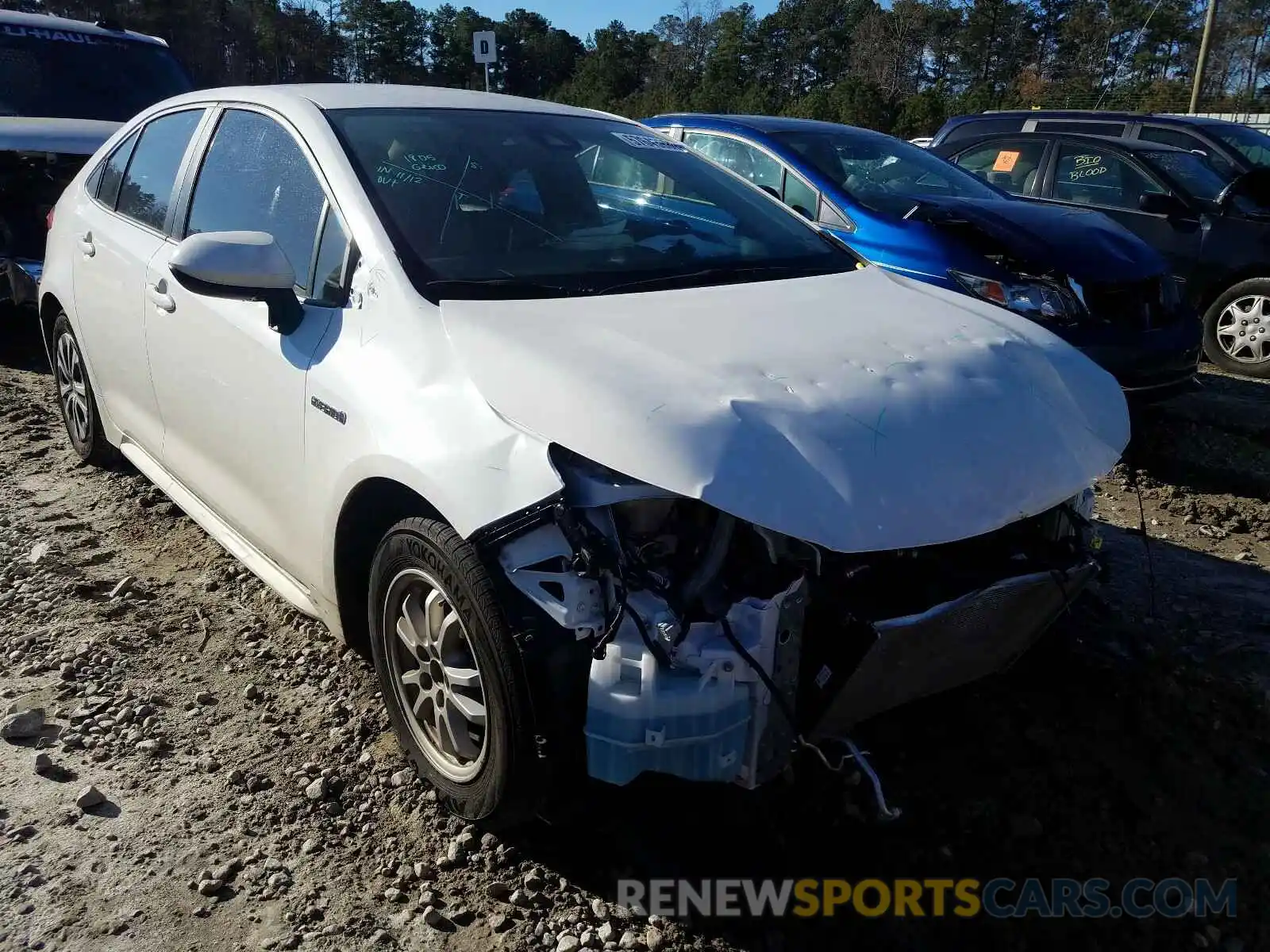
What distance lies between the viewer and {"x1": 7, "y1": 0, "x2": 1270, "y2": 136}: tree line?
34344 mm

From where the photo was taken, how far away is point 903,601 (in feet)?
7.31

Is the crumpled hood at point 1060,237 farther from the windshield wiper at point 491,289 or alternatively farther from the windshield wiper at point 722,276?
the windshield wiper at point 491,289

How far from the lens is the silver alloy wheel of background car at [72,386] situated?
15.0 feet

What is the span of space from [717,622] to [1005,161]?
287 inches

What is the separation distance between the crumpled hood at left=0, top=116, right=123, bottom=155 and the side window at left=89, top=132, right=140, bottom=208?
8.81 ft

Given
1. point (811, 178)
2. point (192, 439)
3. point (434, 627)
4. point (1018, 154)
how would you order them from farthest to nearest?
1. point (1018, 154)
2. point (811, 178)
3. point (192, 439)
4. point (434, 627)

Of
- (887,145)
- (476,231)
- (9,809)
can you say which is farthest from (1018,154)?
(9,809)

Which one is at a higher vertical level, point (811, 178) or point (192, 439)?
point (811, 178)

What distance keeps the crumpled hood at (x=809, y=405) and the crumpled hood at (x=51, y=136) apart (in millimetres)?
5499

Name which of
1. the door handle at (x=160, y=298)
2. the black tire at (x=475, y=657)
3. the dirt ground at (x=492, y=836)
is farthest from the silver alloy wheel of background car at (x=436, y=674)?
the door handle at (x=160, y=298)

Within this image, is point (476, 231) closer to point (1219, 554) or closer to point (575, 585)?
point (575, 585)

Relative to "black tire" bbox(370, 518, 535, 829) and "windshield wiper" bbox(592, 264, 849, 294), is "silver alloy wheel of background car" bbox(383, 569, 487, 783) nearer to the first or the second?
"black tire" bbox(370, 518, 535, 829)

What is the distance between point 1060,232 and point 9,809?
5342mm

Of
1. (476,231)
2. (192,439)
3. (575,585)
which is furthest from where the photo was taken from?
(192,439)
